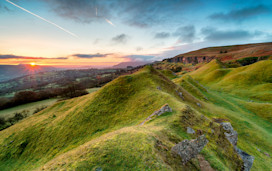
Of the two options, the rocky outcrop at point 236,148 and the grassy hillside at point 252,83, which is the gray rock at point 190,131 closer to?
the rocky outcrop at point 236,148

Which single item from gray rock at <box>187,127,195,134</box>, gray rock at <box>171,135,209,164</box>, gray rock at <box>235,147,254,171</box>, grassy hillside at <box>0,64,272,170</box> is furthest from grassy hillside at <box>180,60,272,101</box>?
gray rock at <box>171,135,209,164</box>

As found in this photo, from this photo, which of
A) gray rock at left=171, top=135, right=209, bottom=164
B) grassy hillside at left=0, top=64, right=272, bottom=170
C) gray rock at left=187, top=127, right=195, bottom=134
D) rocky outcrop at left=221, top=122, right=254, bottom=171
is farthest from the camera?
gray rock at left=187, top=127, right=195, bottom=134

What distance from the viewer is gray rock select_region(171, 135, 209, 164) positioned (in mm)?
7930

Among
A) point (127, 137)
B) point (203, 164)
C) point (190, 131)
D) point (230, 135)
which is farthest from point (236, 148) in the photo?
point (127, 137)

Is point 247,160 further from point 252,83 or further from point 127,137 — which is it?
point 252,83

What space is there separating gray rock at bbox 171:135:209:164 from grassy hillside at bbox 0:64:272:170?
400mm

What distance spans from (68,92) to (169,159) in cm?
8873

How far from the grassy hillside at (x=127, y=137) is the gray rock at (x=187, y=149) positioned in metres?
0.40

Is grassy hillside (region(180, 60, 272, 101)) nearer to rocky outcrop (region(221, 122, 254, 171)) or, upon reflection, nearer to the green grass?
the green grass

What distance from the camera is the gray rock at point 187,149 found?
793 centimetres

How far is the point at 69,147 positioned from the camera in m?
15.3

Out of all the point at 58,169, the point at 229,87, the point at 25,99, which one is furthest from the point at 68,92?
the point at 229,87

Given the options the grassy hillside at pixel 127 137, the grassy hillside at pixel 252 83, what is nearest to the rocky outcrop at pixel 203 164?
the grassy hillside at pixel 127 137

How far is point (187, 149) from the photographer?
827 cm
